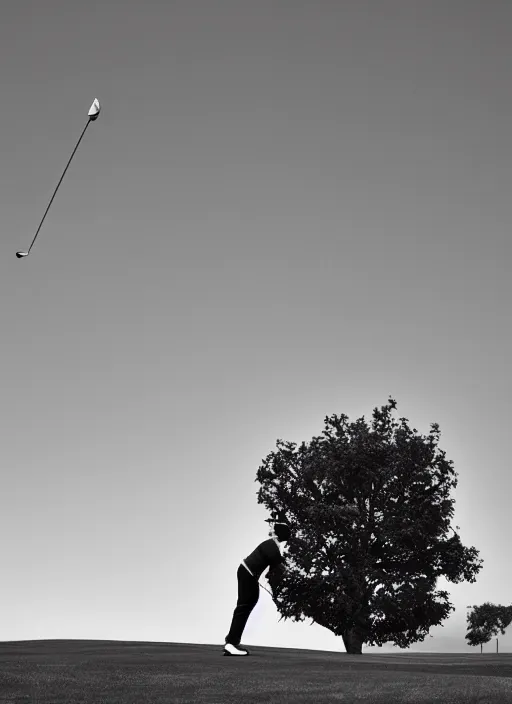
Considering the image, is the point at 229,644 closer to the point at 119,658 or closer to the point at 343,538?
the point at 119,658

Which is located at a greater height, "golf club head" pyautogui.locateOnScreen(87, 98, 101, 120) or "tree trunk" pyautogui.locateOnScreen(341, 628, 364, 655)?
"golf club head" pyautogui.locateOnScreen(87, 98, 101, 120)

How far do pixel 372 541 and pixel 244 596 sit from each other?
34.4 m

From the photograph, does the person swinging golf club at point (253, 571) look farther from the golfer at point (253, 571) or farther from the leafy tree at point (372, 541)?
the leafy tree at point (372, 541)

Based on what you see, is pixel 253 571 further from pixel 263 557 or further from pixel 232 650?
pixel 232 650

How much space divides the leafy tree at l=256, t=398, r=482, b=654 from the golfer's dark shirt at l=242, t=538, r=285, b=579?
3233 centimetres

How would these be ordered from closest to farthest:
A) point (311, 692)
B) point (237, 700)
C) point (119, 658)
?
point (237, 700), point (311, 692), point (119, 658)

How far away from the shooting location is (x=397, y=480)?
48250mm

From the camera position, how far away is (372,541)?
47.9 metres

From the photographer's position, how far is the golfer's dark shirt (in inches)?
571

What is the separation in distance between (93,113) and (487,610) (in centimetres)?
12074

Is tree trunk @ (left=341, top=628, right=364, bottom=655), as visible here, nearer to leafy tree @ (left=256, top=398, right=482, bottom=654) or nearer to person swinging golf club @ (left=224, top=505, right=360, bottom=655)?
leafy tree @ (left=256, top=398, right=482, bottom=654)

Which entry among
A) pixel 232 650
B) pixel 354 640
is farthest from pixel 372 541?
pixel 232 650

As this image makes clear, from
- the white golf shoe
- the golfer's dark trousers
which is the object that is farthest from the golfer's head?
the white golf shoe

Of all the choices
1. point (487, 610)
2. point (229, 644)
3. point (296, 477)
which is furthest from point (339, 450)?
point (487, 610)
